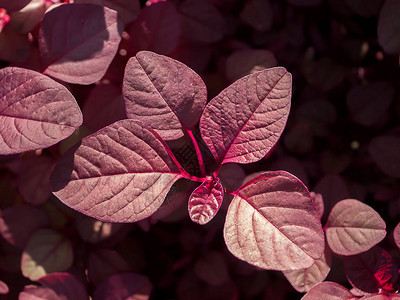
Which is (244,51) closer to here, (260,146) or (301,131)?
(301,131)

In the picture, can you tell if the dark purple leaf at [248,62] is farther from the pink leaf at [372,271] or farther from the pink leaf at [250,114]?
the pink leaf at [372,271]

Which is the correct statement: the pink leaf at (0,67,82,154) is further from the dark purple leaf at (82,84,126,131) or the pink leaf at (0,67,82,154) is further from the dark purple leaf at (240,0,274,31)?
the dark purple leaf at (240,0,274,31)

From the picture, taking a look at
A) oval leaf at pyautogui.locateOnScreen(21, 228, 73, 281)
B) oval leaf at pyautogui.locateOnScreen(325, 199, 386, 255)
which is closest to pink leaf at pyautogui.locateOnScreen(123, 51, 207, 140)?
oval leaf at pyautogui.locateOnScreen(325, 199, 386, 255)

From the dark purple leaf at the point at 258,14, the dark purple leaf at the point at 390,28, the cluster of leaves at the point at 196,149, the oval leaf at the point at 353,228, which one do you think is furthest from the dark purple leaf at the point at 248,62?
the oval leaf at the point at 353,228

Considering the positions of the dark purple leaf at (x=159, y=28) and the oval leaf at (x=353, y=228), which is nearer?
the oval leaf at (x=353, y=228)

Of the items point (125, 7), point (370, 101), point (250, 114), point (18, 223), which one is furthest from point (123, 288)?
point (370, 101)

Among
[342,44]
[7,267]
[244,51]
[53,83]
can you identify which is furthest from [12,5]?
[342,44]
